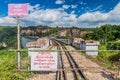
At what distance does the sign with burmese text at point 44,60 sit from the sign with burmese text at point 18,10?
5.63ft

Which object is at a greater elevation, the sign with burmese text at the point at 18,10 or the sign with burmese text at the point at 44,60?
the sign with burmese text at the point at 18,10

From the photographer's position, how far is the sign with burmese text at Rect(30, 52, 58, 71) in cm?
888

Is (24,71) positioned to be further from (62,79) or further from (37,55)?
(62,79)

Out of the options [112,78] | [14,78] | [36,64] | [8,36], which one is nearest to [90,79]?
[112,78]

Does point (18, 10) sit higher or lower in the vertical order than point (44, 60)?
higher

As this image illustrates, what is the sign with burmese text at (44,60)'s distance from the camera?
8.88m

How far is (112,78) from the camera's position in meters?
9.95

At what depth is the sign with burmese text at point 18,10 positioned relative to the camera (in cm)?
883

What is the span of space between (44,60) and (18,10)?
2.31 metres

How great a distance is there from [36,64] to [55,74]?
165cm

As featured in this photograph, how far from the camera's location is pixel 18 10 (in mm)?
8914

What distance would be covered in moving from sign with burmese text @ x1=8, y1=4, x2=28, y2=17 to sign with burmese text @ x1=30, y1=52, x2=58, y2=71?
5.63ft

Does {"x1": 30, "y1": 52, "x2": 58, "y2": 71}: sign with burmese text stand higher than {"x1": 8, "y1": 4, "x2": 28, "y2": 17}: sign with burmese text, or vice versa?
{"x1": 8, "y1": 4, "x2": 28, "y2": 17}: sign with burmese text

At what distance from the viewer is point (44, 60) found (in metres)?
8.88
